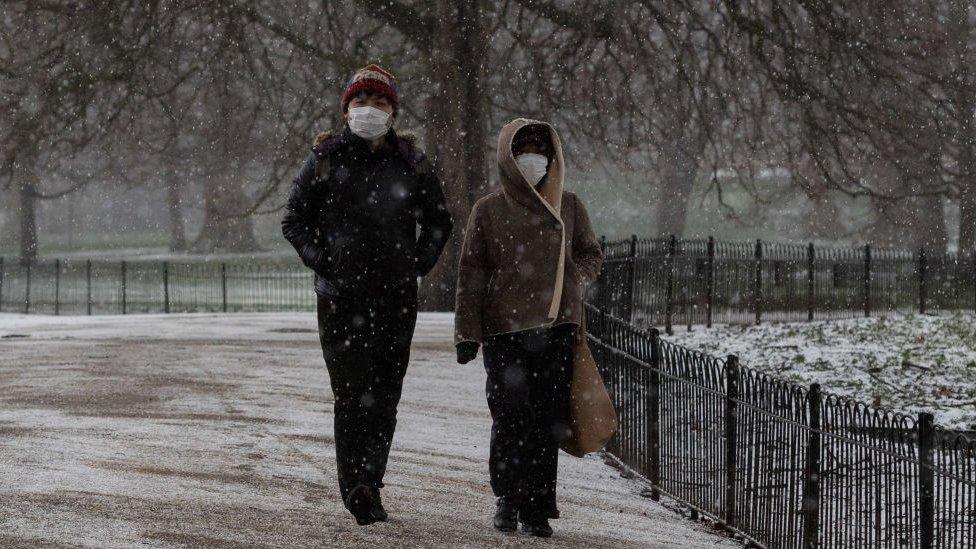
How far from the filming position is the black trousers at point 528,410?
18.4ft

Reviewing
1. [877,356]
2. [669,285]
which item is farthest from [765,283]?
[877,356]

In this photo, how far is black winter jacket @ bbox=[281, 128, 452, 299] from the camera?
546 cm

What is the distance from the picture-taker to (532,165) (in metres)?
5.61

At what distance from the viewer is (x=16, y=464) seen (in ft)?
22.3

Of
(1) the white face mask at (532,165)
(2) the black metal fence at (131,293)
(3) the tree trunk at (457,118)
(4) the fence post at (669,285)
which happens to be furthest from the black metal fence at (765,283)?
(2) the black metal fence at (131,293)

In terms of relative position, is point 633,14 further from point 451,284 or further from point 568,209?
point 568,209

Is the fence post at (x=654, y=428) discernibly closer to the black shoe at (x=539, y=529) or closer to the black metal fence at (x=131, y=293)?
the black shoe at (x=539, y=529)

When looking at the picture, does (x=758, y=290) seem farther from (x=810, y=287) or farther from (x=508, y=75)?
(x=508, y=75)

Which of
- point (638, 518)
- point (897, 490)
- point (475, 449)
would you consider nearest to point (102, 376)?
point (475, 449)

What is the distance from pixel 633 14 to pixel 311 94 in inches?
207

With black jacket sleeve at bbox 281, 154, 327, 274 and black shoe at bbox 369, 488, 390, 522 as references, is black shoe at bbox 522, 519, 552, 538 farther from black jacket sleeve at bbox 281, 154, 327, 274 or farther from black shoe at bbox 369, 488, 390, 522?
black jacket sleeve at bbox 281, 154, 327, 274

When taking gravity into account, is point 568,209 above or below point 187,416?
above

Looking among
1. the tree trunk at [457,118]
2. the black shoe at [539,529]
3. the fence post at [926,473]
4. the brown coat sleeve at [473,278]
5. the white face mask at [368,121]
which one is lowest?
the black shoe at [539,529]

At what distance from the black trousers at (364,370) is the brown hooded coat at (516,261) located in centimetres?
27
